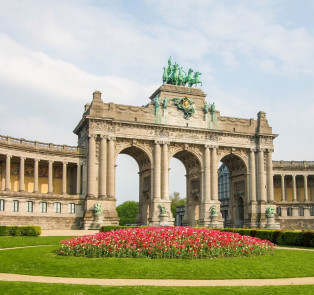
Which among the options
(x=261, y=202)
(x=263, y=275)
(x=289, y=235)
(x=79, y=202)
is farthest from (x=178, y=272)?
(x=261, y=202)

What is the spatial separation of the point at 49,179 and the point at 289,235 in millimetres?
39494

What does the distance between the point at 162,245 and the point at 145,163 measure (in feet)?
165

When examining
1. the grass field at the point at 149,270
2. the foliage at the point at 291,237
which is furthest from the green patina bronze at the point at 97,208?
the grass field at the point at 149,270

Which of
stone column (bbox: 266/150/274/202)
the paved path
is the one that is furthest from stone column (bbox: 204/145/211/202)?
the paved path

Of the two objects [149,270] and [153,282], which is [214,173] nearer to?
[149,270]

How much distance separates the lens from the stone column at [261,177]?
262ft

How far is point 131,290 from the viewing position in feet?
59.6

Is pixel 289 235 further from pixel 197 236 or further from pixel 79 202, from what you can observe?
pixel 79 202

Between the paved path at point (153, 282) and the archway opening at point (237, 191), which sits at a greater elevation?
the archway opening at point (237, 191)

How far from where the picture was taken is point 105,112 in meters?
71.8

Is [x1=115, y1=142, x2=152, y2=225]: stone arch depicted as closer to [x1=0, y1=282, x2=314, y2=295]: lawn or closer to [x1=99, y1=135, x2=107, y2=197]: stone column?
[x1=99, y1=135, x2=107, y2=197]: stone column

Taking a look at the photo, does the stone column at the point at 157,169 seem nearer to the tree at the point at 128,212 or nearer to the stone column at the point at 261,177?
the stone column at the point at 261,177

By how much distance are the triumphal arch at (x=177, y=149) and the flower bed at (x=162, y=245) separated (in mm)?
36262

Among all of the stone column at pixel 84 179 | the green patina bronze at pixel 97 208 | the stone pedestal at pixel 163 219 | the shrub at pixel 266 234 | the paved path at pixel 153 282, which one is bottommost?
the paved path at pixel 153 282
